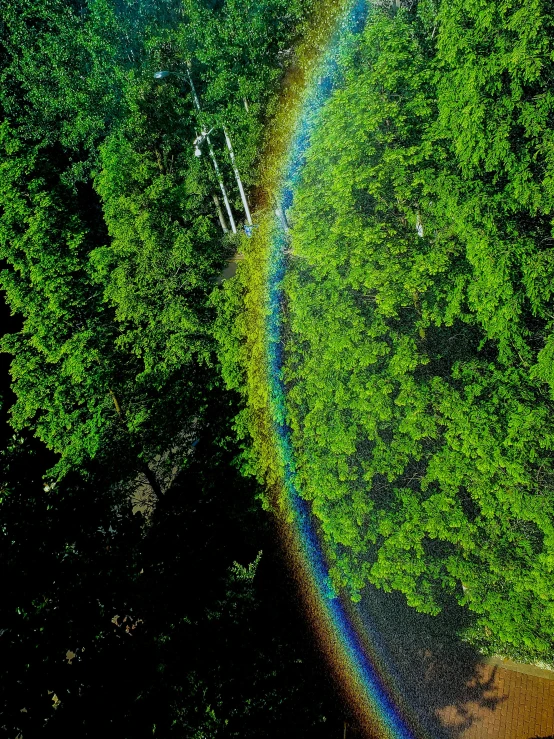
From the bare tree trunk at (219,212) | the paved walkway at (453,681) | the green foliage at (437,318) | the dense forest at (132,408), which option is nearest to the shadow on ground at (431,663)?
the paved walkway at (453,681)

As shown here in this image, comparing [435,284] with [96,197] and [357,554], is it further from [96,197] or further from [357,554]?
[96,197]

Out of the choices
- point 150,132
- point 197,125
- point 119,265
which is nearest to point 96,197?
point 197,125

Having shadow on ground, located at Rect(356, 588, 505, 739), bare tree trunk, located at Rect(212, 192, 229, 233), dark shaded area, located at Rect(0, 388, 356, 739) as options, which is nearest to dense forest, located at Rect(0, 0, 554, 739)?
dark shaded area, located at Rect(0, 388, 356, 739)

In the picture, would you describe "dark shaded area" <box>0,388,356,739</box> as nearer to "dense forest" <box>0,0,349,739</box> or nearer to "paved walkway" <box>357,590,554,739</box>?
"dense forest" <box>0,0,349,739</box>

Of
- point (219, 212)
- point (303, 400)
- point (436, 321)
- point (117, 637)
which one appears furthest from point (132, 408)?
point (219, 212)

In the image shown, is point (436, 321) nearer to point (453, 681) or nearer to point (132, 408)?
point (453, 681)

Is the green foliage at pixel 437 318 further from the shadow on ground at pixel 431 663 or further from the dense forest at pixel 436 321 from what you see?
the shadow on ground at pixel 431 663
